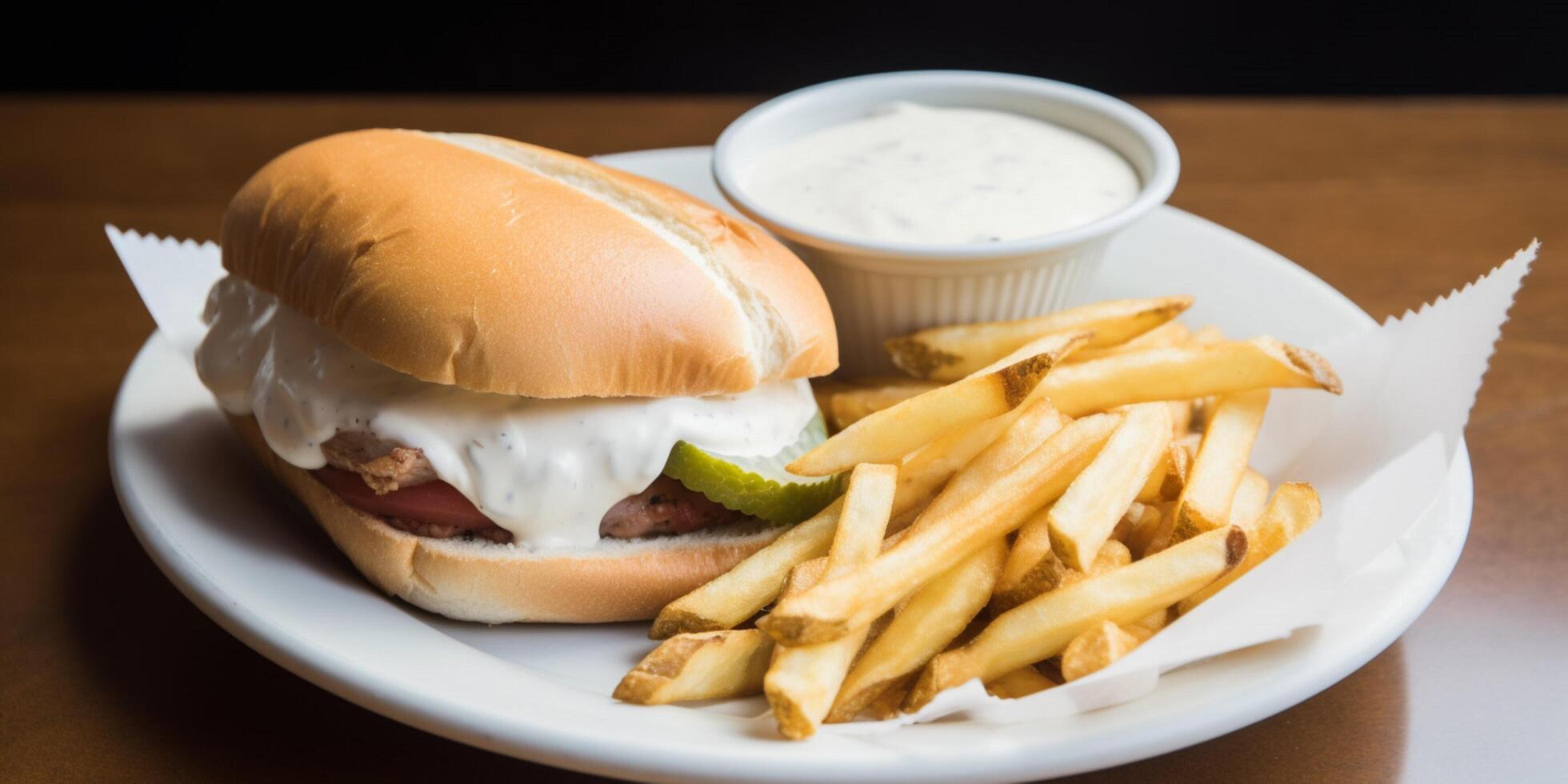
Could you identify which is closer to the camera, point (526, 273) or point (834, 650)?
point (834, 650)

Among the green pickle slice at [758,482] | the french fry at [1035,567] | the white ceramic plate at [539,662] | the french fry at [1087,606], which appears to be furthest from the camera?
Answer: the green pickle slice at [758,482]

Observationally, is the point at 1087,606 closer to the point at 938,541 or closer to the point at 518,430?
the point at 938,541

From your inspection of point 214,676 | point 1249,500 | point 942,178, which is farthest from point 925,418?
point 214,676

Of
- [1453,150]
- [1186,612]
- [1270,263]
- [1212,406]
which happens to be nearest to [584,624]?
[1186,612]

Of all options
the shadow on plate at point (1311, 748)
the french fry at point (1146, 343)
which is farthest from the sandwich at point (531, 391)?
Answer: the shadow on plate at point (1311, 748)

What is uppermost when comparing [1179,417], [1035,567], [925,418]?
[925,418]

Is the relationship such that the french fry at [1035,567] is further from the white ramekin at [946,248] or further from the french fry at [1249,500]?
the white ramekin at [946,248]
